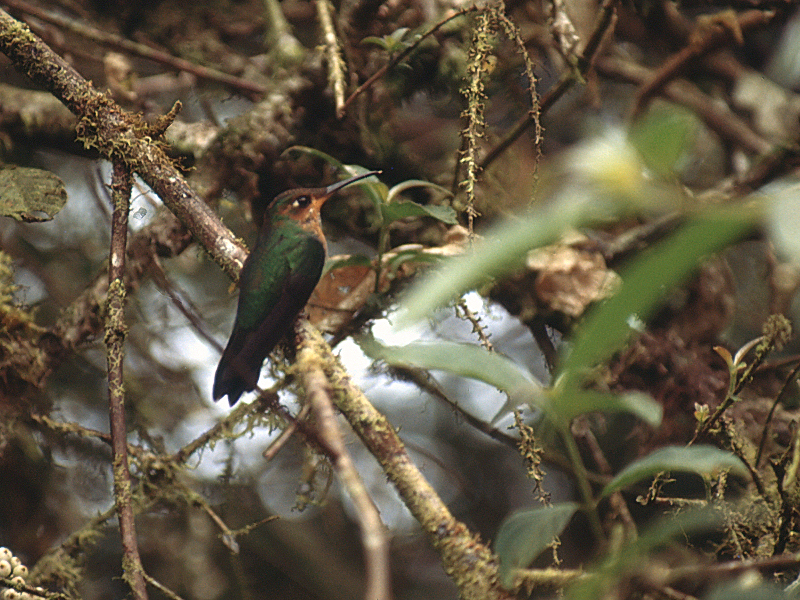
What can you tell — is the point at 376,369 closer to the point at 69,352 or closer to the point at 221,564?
the point at 69,352

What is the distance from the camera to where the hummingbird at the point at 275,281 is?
2113 millimetres

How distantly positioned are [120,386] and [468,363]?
3.70ft

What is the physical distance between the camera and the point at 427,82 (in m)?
2.97

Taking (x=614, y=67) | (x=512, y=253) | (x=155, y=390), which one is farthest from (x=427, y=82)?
(x=512, y=253)

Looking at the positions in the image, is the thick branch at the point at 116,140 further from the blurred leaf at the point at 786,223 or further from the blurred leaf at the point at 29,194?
the blurred leaf at the point at 786,223

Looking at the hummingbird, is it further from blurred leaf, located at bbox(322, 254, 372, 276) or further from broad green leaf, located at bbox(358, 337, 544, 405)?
broad green leaf, located at bbox(358, 337, 544, 405)

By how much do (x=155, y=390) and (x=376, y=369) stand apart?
1.86 m

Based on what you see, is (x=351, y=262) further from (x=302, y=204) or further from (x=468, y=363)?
(x=468, y=363)

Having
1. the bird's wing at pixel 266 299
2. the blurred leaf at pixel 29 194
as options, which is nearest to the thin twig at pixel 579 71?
the bird's wing at pixel 266 299

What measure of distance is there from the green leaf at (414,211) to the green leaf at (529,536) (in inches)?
44.2

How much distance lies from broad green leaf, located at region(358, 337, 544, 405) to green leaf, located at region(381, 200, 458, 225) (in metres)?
1.13

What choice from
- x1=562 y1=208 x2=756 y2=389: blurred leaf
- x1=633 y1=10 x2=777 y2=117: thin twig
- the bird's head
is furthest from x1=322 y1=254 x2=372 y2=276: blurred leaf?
x1=633 y1=10 x2=777 y2=117: thin twig

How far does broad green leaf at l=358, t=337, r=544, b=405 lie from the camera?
80cm

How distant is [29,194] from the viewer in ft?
6.97
